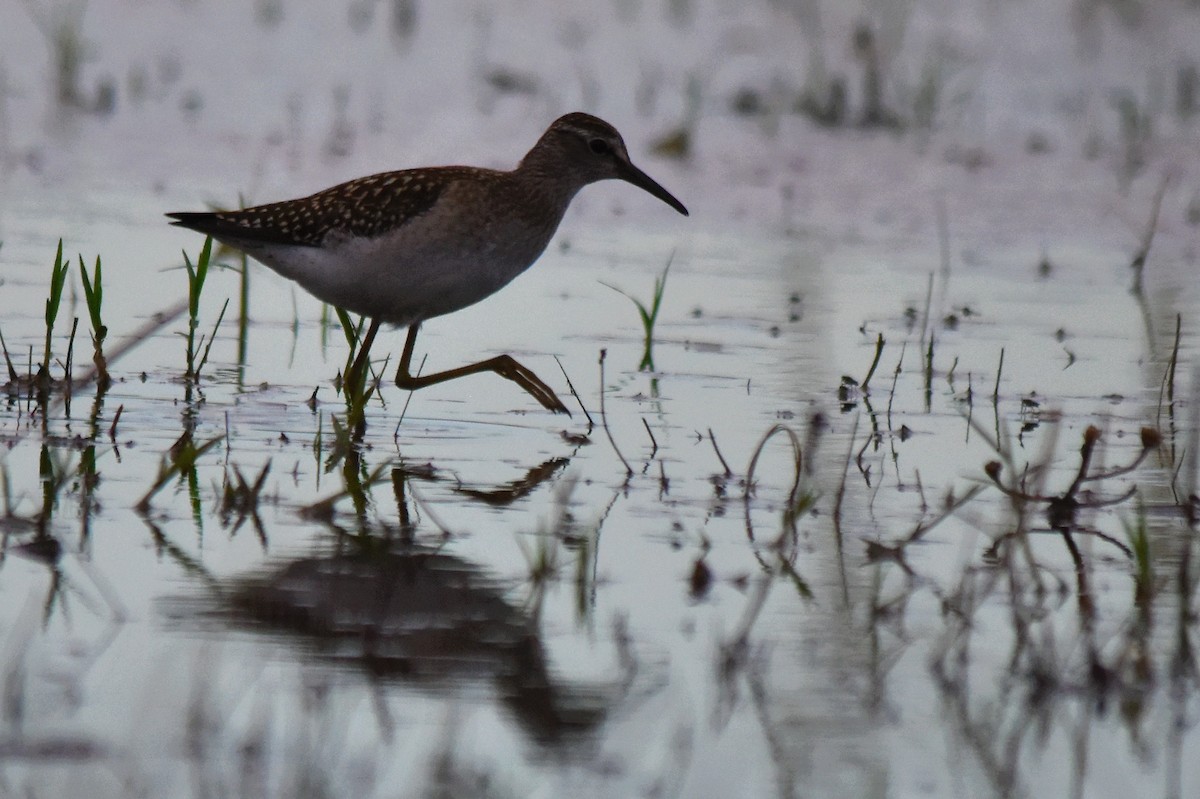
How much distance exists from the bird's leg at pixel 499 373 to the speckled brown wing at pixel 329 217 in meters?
0.42

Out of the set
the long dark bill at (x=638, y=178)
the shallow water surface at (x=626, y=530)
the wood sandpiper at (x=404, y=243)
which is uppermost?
the long dark bill at (x=638, y=178)

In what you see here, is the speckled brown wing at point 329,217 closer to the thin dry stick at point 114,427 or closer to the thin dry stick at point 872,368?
the thin dry stick at point 114,427

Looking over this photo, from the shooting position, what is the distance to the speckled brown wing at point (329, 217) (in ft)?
21.5

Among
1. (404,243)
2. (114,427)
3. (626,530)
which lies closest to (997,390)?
(404,243)

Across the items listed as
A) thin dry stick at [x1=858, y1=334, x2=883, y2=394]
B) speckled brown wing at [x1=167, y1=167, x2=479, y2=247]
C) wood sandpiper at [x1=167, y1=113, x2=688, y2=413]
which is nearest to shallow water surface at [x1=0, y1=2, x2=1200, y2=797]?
thin dry stick at [x1=858, y1=334, x2=883, y2=394]

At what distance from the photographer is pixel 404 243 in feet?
21.3

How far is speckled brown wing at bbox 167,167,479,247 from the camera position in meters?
6.57

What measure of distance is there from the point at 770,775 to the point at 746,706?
32 centimetres

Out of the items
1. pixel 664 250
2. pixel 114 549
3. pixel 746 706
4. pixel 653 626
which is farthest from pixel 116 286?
pixel 746 706

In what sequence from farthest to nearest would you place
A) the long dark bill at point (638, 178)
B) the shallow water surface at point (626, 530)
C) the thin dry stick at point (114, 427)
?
1. the long dark bill at point (638, 178)
2. the thin dry stick at point (114, 427)
3. the shallow water surface at point (626, 530)

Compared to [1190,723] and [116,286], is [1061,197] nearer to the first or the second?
[116,286]

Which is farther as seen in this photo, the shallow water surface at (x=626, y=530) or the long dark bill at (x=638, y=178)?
the long dark bill at (x=638, y=178)

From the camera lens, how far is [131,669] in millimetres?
3693

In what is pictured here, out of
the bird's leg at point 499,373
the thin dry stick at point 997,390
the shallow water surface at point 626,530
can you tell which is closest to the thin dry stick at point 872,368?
the shallow water surface at point 626,530
